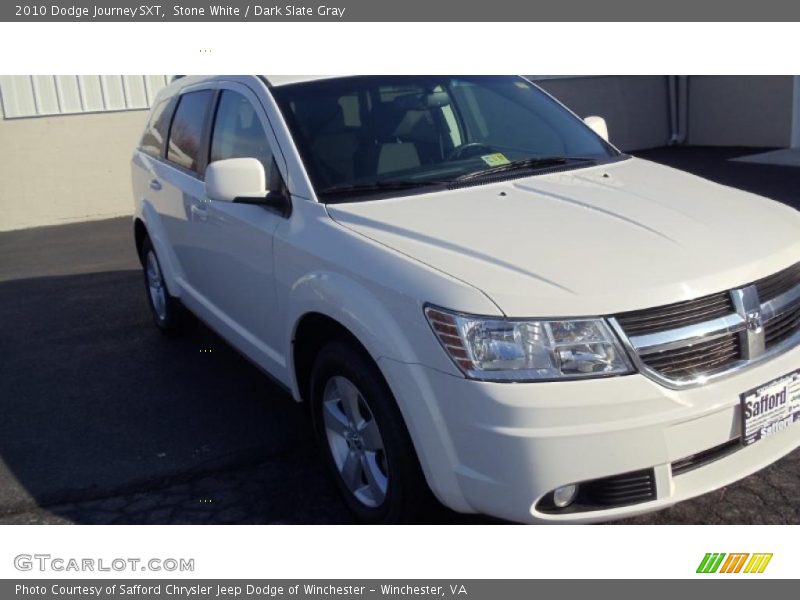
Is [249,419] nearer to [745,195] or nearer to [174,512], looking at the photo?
Answer: [174,512]

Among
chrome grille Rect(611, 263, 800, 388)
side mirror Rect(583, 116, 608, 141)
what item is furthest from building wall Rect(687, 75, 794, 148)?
chrome grille Rect(611, 263, 800, 388)

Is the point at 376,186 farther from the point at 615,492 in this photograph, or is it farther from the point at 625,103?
the point at 625,103

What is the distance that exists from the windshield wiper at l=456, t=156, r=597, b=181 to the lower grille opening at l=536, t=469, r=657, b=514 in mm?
1615

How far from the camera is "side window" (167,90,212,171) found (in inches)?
199

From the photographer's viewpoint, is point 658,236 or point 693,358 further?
point 658,236

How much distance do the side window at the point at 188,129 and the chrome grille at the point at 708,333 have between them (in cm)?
311

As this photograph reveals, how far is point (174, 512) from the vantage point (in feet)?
12.6

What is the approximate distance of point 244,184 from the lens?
3789 millimetres

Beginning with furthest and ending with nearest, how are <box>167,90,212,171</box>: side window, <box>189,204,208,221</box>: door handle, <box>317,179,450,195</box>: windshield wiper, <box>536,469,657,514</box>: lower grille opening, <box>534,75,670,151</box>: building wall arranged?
<box>534,75,670,151</box>: building wall → <box>167,90,212,171</box>: side window → <box>189,204,208,221</box>: door handle → <box>317,179,450,195</box>: windshield wiper → <box>536,469,657,514</box>: lower grille opening

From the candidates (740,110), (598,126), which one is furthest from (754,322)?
(740,110)

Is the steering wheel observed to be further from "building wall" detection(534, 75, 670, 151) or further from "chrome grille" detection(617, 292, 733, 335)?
"building wall" detection(534, 75, 670, 151)

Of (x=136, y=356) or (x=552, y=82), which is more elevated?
(x=552, y=82)

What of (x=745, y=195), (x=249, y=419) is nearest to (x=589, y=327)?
(x=745, y=195)

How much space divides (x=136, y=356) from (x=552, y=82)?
10.8m
